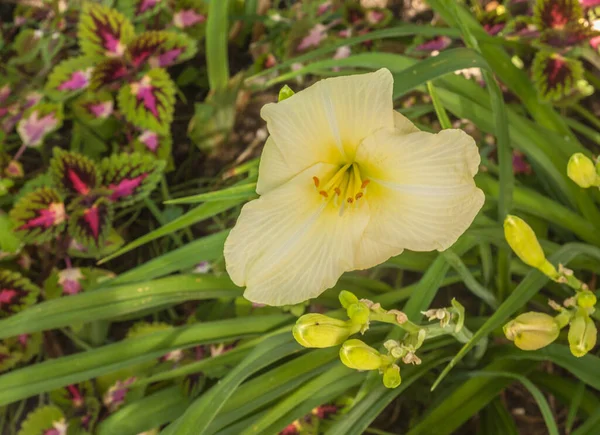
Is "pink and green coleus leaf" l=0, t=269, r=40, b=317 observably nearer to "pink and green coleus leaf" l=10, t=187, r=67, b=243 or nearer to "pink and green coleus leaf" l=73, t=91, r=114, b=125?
"pink and green coleus leaf" l=10, t=187, r=67, b=243

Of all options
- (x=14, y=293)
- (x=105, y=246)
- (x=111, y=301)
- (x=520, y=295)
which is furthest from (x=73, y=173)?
(x=520, y=295)

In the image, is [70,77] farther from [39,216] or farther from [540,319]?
[540,319]

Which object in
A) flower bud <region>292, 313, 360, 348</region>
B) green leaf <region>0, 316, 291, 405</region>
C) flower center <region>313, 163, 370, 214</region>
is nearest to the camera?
flower bud <region>292, 313, 360, 348</region>

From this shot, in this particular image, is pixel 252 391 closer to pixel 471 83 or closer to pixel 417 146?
pixel 417 146

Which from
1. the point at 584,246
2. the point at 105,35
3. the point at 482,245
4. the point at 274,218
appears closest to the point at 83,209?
the point at 105,35

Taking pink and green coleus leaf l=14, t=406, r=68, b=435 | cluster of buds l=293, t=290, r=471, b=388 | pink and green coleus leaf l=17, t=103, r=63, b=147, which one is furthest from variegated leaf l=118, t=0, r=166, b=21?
cluster of buds l=293, t=290, r=471, b=388

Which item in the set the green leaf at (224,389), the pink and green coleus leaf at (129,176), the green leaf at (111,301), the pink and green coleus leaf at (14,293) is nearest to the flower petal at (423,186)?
the green leaf at (224,389)
